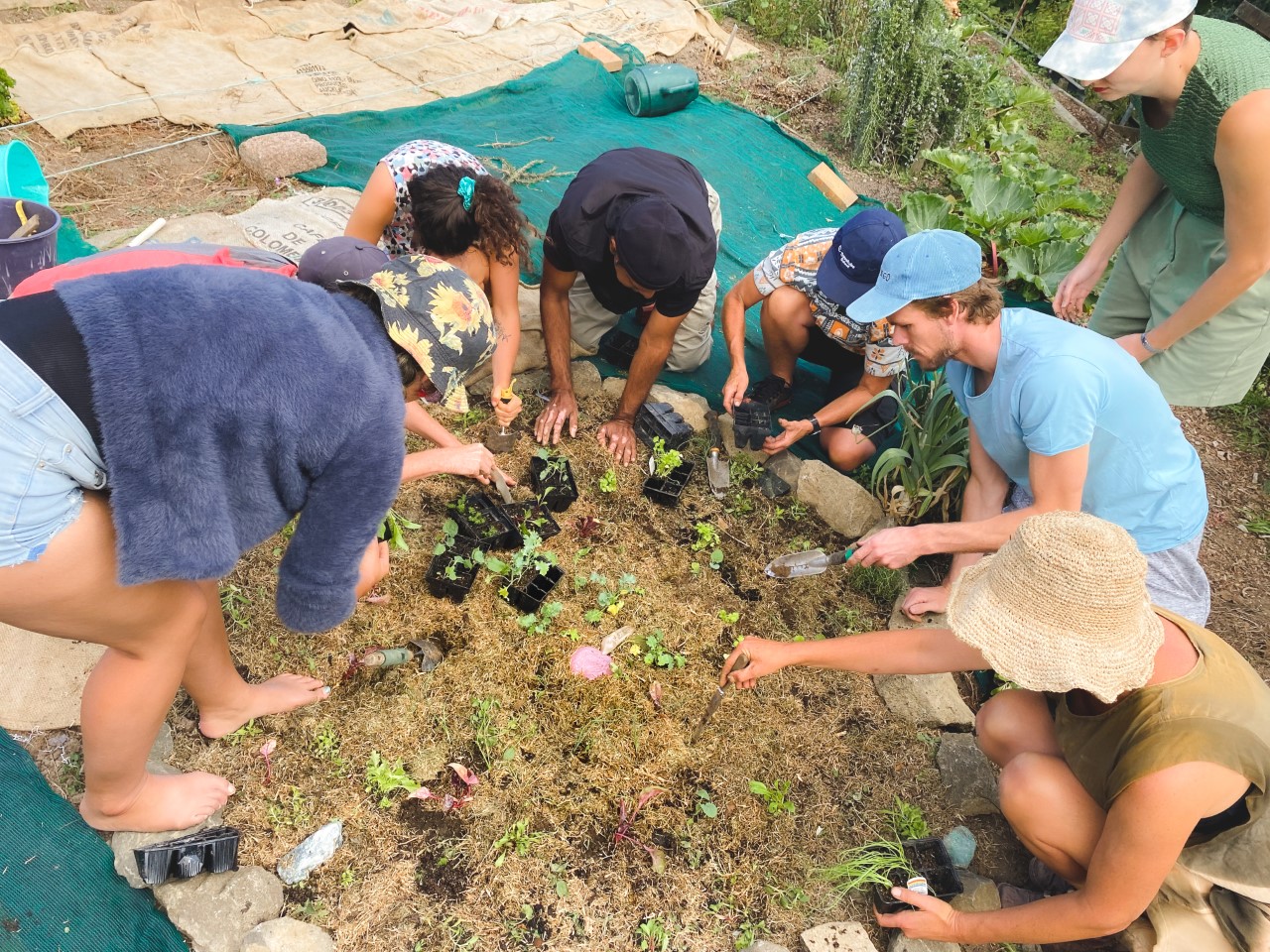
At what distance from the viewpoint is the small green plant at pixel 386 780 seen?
2189 mm

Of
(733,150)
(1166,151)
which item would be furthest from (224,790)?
(733,150)

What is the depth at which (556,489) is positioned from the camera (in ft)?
9.71

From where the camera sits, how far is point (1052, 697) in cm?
214

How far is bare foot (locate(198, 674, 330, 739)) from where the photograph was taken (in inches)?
85.4

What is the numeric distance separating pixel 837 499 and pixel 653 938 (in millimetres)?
1762

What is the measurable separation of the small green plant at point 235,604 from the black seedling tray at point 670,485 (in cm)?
147

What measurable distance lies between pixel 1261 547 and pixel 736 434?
2.52 meters

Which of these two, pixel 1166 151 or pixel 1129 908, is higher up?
pixel 1166 151

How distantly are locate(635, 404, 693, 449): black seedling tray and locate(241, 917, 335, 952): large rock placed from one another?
6.70 feet

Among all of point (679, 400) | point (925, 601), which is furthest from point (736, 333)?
point (925, 601)

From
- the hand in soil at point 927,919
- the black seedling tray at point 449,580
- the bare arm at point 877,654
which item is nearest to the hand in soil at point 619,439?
the black seedling tray at point 449,580

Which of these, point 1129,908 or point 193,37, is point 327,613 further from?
point 193,37

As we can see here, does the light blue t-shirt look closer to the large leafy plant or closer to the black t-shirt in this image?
the large leafy plant

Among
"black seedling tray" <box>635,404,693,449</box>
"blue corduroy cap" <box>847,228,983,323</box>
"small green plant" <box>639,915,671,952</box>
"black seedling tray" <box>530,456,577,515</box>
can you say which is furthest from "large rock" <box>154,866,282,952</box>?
"blue corduroy cap" <box>847,228,983,323</box>
